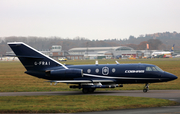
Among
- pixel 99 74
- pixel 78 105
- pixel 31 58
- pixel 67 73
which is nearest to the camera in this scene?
pixel 78 105

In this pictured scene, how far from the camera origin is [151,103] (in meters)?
18.6

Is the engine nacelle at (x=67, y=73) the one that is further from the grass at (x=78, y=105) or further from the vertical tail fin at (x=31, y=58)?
the grass at (x=78, y=105)

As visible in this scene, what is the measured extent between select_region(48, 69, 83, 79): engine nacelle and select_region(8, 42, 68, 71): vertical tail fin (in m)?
1.24

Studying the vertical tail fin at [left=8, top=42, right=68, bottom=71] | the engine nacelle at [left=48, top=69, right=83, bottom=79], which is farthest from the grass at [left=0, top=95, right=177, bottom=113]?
the vertical tail fin at [left=8, top=42, right=68, bottom=71]

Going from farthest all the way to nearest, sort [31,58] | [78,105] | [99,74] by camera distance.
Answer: [31,58]
[99,74]
[78,105]

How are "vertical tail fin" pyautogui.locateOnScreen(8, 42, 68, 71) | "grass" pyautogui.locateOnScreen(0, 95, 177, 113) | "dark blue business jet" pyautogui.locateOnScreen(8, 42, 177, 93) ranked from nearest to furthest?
"grass" pyautogui.locateOnScreen(0, 95, 177, 113), "dark blue business jet" pyautogui.locateOnScreen(8, 42, 177, 93), "vertical tail fin" pyautogui.locateOnScreen(8, 42, 68, 71)

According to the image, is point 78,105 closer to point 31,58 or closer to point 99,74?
point 99,74

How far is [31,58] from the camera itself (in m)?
26.8

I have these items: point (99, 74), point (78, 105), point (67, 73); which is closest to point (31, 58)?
point (67, 73)

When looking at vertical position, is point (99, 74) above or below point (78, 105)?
above

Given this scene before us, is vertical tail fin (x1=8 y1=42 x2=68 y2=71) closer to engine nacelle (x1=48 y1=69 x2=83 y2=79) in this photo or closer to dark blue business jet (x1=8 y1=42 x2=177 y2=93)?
dark blue business jet (x1=8 y1=42 x2=177 y2=93)

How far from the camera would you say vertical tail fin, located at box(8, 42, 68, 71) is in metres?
26.5

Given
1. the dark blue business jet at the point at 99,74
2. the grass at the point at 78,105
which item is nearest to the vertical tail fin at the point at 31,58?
the dark blue business jet at the point at 99,74

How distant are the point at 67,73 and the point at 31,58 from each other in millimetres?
4140
